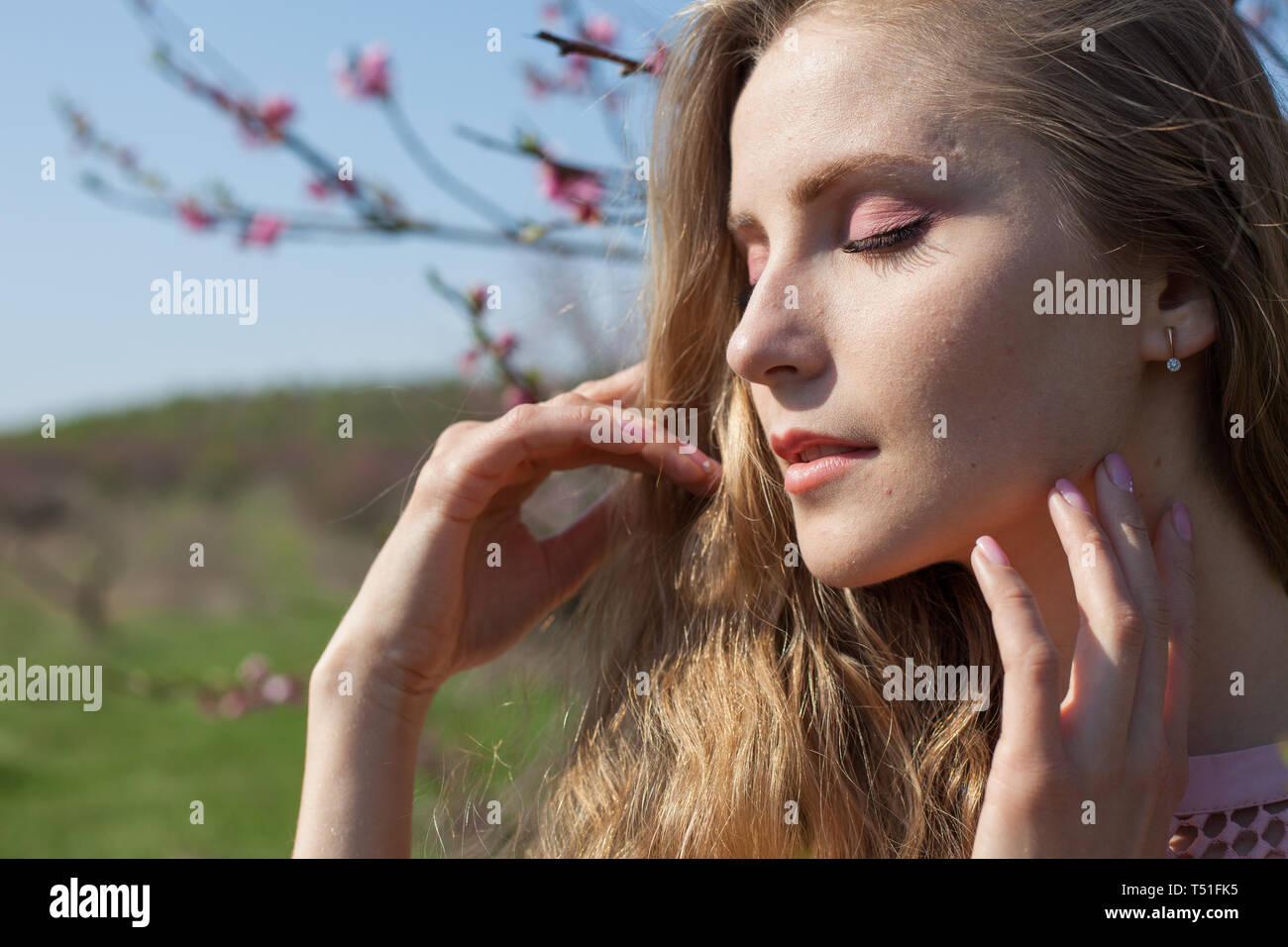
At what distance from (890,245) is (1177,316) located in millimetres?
565

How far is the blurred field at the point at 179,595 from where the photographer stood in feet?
26.0

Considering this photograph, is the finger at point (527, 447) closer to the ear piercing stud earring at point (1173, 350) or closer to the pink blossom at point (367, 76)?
the ear piercing stud earring at point (1173, 350)

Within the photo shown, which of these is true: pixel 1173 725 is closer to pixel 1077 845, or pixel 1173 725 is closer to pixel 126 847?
pixel 1077 845

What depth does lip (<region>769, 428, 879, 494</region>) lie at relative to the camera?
1924 mm

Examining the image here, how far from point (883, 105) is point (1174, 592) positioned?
103 centimetres

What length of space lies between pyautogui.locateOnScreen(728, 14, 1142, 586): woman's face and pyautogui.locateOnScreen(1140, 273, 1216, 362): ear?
5 centimetres

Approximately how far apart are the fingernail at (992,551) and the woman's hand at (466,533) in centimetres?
77

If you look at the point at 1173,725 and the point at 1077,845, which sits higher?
the point at 1173,725

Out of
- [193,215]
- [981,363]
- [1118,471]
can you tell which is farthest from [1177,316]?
[193,215]

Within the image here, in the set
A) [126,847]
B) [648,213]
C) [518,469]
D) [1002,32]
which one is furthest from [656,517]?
[126,847]

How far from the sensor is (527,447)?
235cm

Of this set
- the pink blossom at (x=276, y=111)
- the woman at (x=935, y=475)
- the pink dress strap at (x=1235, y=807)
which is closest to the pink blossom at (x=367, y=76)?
the pink blossom at (x=276, y=111)

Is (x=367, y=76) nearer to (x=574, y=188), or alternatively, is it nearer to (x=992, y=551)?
(x=574, y=188)
